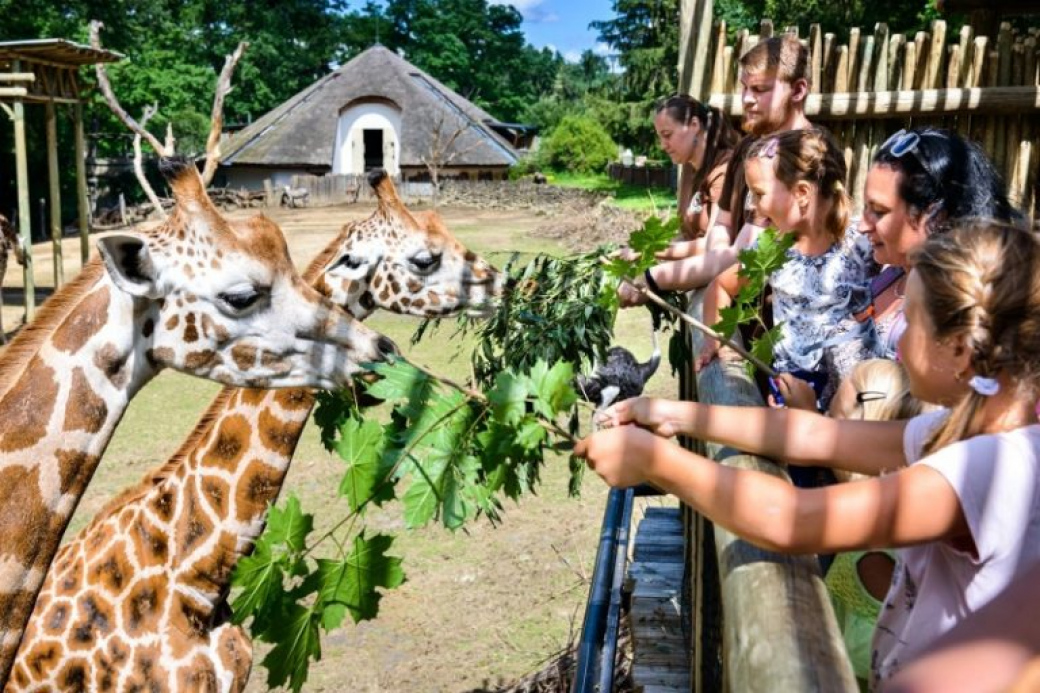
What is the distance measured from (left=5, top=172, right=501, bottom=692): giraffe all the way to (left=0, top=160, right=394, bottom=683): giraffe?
541 mm

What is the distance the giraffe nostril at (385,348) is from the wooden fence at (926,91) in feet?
12.1

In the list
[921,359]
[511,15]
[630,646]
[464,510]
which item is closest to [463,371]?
[630,646]

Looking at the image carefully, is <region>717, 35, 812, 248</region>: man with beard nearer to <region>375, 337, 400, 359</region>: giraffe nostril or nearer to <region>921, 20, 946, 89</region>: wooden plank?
<region>375, 337, 400, 359</region>: giraffe nostril

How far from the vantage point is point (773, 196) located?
3.39 metres

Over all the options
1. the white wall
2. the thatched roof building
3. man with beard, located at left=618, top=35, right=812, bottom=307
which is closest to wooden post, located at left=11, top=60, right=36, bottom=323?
man with beard, located at left=618, top=35, right=812, bottom=307

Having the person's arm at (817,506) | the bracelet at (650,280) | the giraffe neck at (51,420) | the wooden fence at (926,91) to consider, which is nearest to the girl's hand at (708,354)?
the bracelet at (650,280)

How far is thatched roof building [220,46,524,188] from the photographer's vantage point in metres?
46.5

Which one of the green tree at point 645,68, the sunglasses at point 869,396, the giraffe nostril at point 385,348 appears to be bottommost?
the giraffe nostril at point 385,348

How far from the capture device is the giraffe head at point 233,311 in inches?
133

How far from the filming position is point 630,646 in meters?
5.04

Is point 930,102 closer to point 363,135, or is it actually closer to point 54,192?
point 54,192

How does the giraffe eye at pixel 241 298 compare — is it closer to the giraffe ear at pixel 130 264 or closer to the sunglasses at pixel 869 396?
the giraffe ear at pixel 130 264

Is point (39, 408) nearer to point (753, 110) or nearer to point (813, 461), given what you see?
point (813, 461)

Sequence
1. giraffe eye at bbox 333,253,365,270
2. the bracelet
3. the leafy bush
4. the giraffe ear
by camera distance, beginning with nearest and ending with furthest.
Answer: the giraffe ear, the bracelet, giraffe eye at bbox 333,253,365,270, the leafy bush
